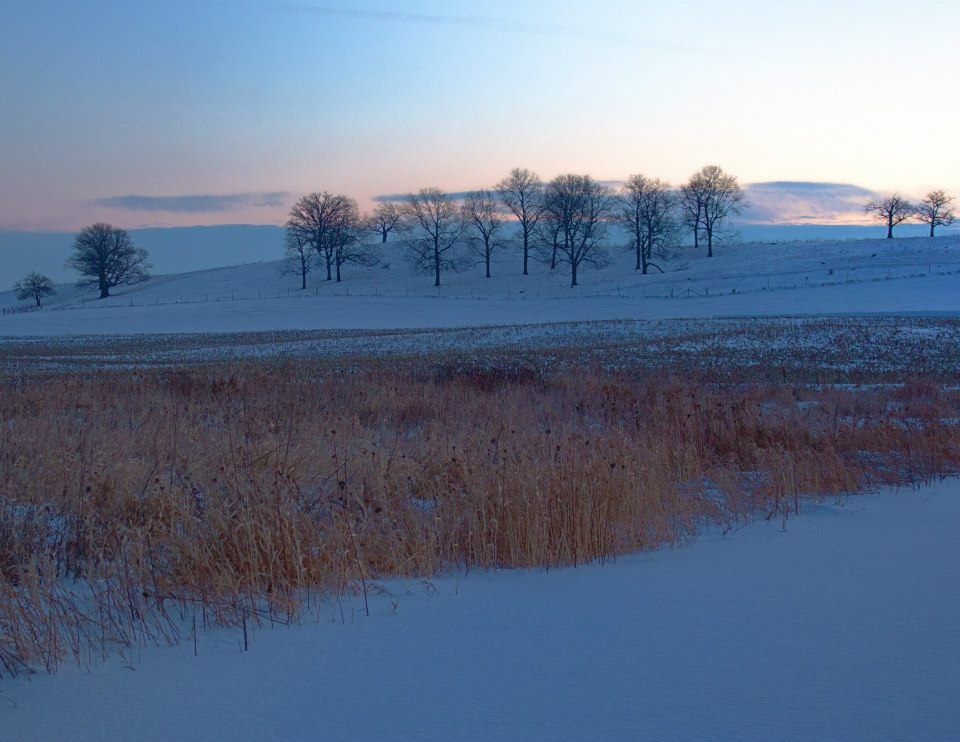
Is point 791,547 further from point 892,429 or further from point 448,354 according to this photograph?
point 448,354

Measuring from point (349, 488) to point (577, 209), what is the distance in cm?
7889

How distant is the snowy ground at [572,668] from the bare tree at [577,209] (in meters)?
77.3

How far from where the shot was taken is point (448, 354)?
29.1 m

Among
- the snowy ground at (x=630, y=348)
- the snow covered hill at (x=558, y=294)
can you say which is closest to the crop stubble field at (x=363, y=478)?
the snowy ground at (x=630, y=348)

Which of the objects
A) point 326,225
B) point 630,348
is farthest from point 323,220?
point 630,348

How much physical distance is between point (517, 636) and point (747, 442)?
21.0 ft

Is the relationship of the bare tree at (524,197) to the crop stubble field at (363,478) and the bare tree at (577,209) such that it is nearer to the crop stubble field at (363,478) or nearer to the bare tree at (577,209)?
the bare tree at (577,209)

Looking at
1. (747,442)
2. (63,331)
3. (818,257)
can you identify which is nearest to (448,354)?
(747,442)

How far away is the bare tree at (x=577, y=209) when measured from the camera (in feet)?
273

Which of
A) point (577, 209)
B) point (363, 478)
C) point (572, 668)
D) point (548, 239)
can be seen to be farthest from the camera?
point (548, 239)

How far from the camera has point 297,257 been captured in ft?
313

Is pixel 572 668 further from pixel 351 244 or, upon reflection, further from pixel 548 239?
pixel 351 244

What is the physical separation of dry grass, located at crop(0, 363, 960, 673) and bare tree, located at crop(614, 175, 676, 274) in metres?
73.4

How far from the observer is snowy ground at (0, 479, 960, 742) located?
3.67 metres
